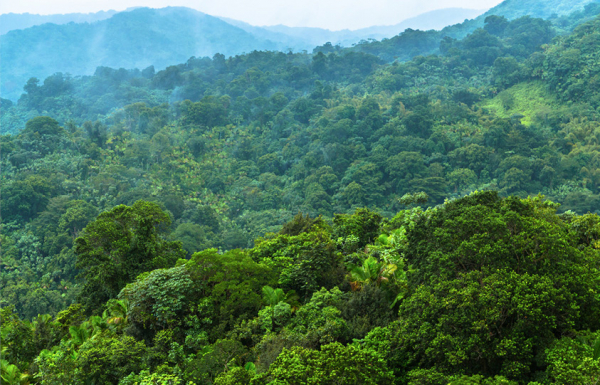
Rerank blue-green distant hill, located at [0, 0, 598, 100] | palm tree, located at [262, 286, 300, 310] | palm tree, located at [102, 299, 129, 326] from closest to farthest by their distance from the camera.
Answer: palm tree, located at [262, 286, 300, 310]
palm tree, located at [102, 299, 129, 326]
blue-green distant hill, located at [0, 0, 598, 100]

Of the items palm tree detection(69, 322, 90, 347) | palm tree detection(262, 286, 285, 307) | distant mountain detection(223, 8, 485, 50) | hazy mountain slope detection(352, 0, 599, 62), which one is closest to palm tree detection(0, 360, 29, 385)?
palm tree detection(69, 322, 90, 347)

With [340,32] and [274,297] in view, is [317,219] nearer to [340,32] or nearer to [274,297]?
[274,297]

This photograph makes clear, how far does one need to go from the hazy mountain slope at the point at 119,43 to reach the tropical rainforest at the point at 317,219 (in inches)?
1299

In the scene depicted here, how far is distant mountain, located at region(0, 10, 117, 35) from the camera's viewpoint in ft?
397

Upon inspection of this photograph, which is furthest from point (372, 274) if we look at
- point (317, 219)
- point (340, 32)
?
point (340, 32)

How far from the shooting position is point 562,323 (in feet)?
25.8

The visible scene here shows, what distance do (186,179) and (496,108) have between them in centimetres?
3505

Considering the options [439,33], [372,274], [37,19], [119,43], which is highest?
[37,19]

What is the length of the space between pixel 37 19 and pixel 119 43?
26.5m

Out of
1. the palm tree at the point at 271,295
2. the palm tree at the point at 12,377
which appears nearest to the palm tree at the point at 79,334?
the palm tree at the point at 12,377

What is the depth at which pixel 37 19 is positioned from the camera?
406 ft

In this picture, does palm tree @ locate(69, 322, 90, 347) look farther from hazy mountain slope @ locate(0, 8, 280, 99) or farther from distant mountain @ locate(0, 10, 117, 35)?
distant mountain @ locate(0, 10, 117, 35)

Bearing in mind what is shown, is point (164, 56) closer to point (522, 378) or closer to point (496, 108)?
point (496, 108)

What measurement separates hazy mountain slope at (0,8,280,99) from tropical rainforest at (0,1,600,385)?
3298 centimetres
